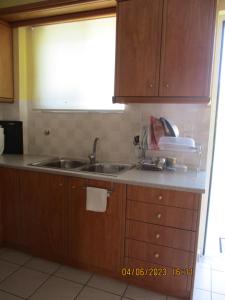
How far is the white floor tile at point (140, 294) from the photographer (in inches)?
68.4

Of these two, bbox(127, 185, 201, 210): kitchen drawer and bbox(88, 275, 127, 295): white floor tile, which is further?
bbox(88, 275, 127, 295): white floor tile

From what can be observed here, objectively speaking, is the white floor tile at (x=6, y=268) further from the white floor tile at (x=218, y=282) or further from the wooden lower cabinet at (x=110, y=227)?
the white floor tile at (x=218, y=282)

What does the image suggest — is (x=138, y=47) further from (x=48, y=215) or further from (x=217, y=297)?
(x=217, y=297)

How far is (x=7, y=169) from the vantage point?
219cm

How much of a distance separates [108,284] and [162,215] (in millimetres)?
739

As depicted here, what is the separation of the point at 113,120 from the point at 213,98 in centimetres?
93

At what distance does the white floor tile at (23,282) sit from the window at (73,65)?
159 cm

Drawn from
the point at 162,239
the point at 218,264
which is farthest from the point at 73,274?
the point at 218,264

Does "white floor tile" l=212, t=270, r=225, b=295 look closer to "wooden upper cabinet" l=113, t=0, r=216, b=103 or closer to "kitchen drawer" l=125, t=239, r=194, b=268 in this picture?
"kitchen drawer" l=125, t=239, r=194, b=268

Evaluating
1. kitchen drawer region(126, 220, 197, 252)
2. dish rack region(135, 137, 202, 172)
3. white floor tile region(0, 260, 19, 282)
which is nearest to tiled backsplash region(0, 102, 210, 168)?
dish rack region(135, 137, 202, 172)

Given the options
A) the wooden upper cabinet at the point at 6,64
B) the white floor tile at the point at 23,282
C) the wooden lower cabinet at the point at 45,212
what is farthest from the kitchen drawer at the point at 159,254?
the wooden upper cabinet at the point at 6,64

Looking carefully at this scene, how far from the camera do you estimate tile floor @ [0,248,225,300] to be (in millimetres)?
1747

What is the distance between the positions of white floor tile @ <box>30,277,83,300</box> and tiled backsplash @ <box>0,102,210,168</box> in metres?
1.14

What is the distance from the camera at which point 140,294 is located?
5.82ft
